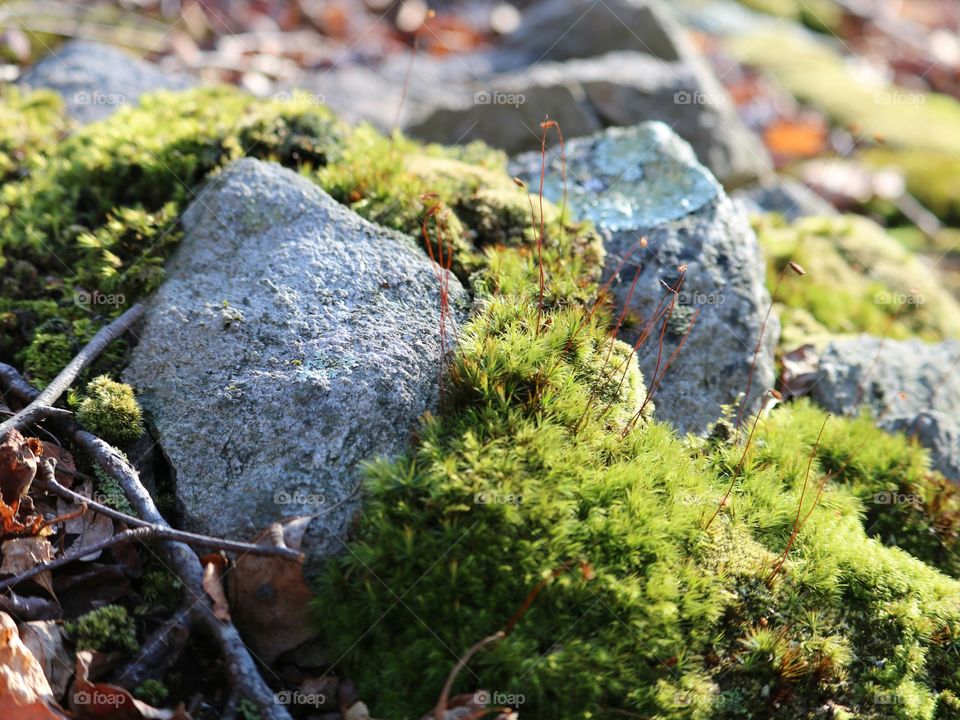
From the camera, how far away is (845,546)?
3.78m

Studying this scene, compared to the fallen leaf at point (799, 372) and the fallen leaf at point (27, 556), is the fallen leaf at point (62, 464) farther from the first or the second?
the fallen leaf at point (799, 372)

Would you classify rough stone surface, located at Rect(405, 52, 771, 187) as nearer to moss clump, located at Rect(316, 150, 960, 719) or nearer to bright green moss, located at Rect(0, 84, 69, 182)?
bright green moss, located at Rect(0, 84, 69, 182)

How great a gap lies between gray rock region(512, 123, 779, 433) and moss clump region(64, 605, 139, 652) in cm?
278

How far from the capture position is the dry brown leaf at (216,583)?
10.5 ft

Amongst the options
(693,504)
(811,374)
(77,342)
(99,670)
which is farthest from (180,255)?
(811,374)

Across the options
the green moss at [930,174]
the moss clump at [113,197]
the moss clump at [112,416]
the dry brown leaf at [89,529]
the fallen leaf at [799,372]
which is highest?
the moss clump at [113,197]

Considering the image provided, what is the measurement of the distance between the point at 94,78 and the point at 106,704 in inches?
223

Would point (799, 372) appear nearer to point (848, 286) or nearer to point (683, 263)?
point (683, 263)

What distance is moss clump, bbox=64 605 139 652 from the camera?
10.1 feet

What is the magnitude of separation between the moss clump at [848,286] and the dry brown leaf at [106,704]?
14.4ft

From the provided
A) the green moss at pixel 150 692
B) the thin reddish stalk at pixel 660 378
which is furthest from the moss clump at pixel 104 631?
the thin reddish stalk at pixel 660 378

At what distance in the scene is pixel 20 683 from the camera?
109 inches

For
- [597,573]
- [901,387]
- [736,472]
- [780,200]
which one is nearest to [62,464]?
[597,573]

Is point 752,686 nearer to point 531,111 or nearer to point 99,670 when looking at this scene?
point 99,670
